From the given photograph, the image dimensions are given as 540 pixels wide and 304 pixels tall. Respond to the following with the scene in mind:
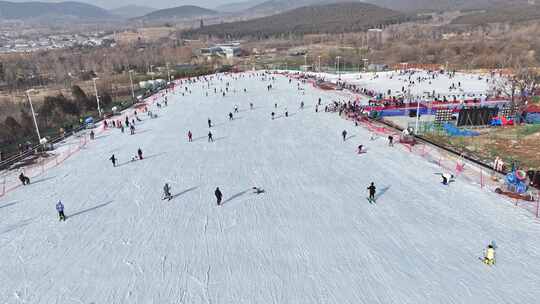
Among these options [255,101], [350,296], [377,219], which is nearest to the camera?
[350,296]

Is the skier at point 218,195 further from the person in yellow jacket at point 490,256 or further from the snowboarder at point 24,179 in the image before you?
the snowboarder at point 24,179

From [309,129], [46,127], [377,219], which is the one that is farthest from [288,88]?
[377,219]

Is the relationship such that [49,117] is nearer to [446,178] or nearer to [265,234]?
[265,234]

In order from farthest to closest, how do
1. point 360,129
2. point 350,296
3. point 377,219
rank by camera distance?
point 360,129
point 377,219
point 350,296

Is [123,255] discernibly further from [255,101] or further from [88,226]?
[255,101]

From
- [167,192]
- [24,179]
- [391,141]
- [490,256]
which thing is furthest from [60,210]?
[391,141]

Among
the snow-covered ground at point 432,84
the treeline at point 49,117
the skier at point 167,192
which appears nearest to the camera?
the skier at point 167,192

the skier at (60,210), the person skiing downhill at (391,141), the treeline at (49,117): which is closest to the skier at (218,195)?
the skier at (60,210)
